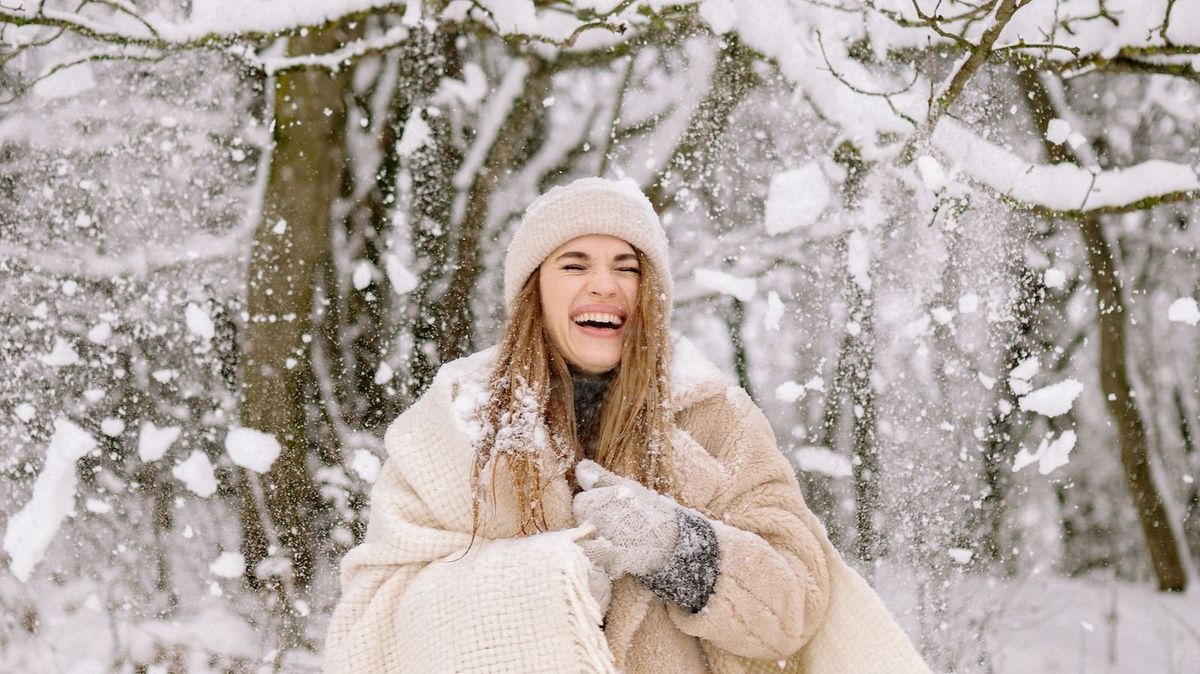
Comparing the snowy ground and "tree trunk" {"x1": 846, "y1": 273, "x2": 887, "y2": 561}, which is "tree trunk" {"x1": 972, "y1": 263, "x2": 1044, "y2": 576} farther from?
"tree trunk" {"x1": 846, "y1": 273, "x2": 887, "y2": 561}

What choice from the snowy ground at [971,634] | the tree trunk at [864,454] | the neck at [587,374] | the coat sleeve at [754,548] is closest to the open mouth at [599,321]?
the neck at [587,374]

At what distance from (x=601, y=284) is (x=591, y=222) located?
0.14 metres

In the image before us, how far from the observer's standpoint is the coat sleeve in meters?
1.37

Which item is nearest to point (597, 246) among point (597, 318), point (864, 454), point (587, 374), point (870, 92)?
point (597, 318)

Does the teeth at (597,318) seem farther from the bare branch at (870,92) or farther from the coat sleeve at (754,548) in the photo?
the bare branch at (870,92)

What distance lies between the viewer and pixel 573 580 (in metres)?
1.25

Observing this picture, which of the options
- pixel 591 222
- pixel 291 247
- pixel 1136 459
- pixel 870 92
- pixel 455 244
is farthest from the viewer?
pixel 1136 459

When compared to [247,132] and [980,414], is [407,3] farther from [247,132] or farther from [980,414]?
[980,414]

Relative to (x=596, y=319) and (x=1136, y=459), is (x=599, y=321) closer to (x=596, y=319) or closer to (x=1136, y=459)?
(x=596, y=319)

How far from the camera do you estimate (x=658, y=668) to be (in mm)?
1462

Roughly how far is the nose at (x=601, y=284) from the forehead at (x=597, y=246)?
0.04m

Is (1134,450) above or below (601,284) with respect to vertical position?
above

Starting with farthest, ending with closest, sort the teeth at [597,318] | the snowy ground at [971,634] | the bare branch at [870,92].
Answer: the snowy ground at [971,634] → the bare branch at [870,92] → the teeth at [597,318]

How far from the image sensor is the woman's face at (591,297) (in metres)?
1.57
